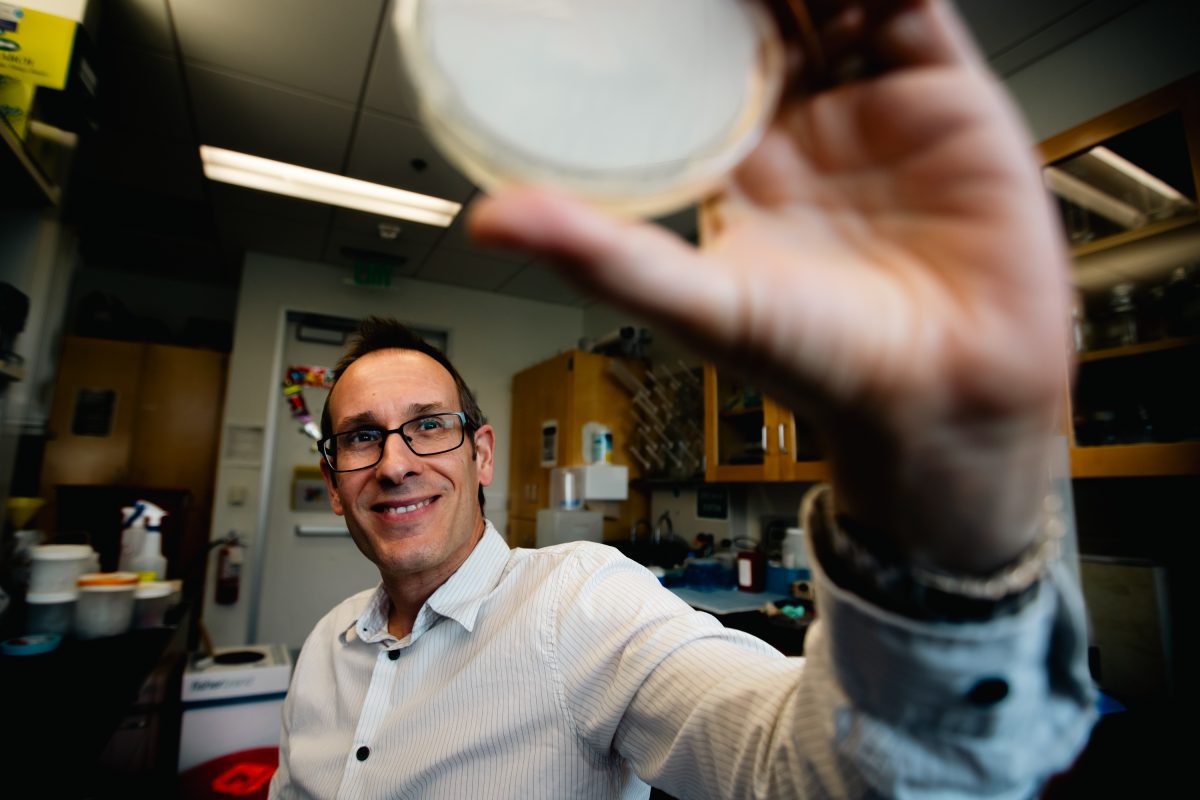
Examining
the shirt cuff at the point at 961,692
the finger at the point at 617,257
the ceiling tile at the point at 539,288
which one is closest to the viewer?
the finger at the point at 617,257

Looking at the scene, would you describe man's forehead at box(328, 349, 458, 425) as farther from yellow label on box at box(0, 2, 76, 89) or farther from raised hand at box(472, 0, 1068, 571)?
yellow label on box at box(0, 2, 76, 89)

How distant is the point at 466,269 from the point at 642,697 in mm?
3444

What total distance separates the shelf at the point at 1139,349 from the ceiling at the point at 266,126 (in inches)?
39.5

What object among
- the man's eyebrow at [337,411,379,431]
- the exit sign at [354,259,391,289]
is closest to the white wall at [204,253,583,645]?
the exit sign at [354,259,391,289]

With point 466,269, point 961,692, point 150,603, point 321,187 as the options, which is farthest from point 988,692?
point 466,269

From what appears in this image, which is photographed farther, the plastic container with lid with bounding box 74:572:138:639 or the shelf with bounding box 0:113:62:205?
the plastic container with lid with bounding box 74:572:138:639

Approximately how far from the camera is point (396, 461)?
108cm

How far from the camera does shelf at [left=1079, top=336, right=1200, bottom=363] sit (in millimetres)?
1444

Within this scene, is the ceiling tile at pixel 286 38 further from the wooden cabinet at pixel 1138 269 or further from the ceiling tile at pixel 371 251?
the wooden cabinet at pixel 1138 269

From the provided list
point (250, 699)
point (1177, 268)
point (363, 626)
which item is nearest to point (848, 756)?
point (363, 626)

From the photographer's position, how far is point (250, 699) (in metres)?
2.01

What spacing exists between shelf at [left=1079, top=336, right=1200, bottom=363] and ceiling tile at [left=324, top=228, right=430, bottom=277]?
10.1ft

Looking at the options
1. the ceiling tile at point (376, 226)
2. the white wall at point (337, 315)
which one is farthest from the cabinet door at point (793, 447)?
Result: the white wall at point (337, 315)

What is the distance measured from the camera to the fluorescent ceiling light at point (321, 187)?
2.67m
